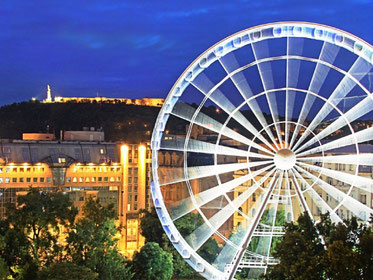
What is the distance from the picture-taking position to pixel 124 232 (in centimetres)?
9725

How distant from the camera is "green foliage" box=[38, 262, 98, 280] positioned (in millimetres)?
42750

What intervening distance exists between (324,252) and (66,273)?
666 inches

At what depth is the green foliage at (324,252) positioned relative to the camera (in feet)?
106

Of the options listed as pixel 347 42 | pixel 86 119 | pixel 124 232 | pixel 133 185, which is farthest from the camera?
pixel 86 119

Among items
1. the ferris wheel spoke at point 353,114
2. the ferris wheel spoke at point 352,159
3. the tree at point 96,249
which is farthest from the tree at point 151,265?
the ferris wheel spoke at point 353,114

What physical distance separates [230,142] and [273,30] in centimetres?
2595

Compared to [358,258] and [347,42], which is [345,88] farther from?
[358,258]

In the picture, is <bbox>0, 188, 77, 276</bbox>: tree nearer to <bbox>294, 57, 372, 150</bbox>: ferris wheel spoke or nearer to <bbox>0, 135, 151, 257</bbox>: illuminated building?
<bbox>294, 57, 372, 150</bbox>: ferris wheel spoke

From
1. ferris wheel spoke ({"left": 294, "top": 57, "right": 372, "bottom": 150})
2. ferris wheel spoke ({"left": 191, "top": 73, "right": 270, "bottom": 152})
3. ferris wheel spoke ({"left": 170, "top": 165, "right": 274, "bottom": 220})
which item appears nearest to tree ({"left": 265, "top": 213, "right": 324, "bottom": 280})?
ferris wheel spoke ({"left": 294, "top": 57, "right": 372, "bottom": 150})

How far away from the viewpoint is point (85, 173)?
100750 millimetres

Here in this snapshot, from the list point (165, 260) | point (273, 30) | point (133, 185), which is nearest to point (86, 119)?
point (133, 185)

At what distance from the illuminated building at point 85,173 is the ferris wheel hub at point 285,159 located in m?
58.7

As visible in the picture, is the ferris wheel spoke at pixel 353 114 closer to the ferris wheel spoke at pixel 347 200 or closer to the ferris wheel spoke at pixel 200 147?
the ferris wheel spoke at pixel 347 200

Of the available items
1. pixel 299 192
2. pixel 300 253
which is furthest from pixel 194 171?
pixel 300 253
